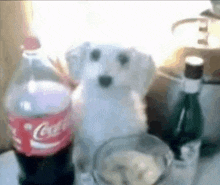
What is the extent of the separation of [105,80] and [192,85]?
0.18m

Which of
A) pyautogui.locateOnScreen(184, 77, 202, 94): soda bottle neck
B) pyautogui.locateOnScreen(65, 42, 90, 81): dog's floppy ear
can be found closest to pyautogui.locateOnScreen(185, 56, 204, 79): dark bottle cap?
pyautogui.locateOnScreen(184, 77, 202, 94): soda bottle neck

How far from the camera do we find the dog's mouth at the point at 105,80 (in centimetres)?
65

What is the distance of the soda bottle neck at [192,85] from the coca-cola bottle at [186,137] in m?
0.05

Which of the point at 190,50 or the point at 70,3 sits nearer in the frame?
the point at 190,50

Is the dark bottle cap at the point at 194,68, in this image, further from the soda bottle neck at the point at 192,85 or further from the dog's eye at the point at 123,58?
the dog's eye at the point at 123,58

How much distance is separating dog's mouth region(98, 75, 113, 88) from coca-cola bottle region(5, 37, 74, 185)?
8 cm

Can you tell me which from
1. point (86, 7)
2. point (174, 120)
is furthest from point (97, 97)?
point (86, 7)

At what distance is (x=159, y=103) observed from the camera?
0.75 meters

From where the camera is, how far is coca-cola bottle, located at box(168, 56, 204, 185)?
2.26 feet

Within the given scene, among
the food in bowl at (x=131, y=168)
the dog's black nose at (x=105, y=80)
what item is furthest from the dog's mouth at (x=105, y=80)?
the food in bowl at (x=131, y=168)

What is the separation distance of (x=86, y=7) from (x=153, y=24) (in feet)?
0.67

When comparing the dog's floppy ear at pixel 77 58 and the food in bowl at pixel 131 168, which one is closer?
the food in bowl at pixel 131 168

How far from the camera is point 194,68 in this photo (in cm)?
58

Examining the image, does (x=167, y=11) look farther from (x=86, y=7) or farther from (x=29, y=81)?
(x=29, y=81)
